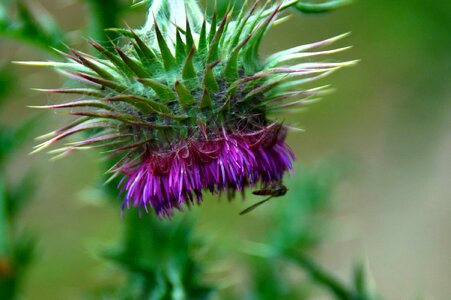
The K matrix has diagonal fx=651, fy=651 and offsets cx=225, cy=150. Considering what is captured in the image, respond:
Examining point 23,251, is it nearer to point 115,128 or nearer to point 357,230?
point 115,128

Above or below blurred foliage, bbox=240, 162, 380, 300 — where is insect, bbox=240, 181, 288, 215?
above

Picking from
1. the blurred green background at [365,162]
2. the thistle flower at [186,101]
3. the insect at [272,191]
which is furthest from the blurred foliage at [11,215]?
the insect at [272,191]

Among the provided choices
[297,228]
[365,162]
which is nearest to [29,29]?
[297,228]

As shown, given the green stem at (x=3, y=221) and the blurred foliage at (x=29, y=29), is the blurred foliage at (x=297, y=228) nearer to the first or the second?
the green stem at (x=3, y=221)

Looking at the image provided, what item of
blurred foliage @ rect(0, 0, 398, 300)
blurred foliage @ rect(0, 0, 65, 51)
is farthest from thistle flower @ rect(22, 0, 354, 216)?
blurred foliage @ rect(0, 0, 65, 51)

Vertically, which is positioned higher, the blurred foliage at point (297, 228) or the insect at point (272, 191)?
the insect at point (272, 191)

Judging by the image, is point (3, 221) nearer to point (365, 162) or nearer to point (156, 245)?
point (156, 245)

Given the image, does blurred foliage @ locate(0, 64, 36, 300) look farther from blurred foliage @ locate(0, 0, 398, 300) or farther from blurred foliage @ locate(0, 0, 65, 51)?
blurred foliage @ locate(0, 0, 65, 51)
